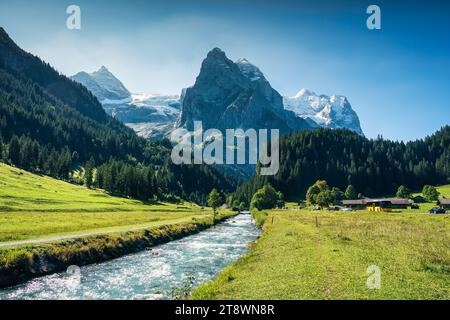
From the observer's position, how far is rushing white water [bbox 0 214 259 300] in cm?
3095

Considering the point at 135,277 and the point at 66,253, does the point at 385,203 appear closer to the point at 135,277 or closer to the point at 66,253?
the point at 135,277

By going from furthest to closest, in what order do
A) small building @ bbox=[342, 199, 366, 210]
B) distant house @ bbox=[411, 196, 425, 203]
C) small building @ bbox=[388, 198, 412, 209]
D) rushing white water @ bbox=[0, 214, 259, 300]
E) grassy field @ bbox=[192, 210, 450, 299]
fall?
1. distant house @ bbox=[411, 196, 425, 203]
2. small building @ bbox=[342, 199, 366, 210]
3. small building @ bbox=[388, 198, 412, 209]
4. rushing white water @ bbox=[0, 214, 259, 300]
5. grassy field @ bbox=[192, 210, 450, 299]

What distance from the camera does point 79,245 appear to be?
1874 inches

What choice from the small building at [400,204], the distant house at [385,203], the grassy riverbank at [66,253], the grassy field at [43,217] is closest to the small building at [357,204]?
the distant house at [385,203]

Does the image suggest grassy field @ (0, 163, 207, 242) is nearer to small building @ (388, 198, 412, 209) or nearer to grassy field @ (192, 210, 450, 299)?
grassy field @ (192, 210, 450, 299)

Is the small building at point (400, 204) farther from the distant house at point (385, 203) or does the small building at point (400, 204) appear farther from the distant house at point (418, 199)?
the distant house at point (418, 199)

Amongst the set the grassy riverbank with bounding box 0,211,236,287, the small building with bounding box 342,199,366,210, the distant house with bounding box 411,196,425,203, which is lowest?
the small building with bounding box 342,199,366,210

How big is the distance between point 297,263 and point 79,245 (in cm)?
3128

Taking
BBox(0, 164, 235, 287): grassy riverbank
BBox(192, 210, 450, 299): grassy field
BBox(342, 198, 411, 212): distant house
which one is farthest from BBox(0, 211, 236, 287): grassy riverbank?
BBox(342, 198, 411, 212): distant house

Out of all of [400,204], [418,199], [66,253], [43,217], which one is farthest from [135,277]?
[418,199]
